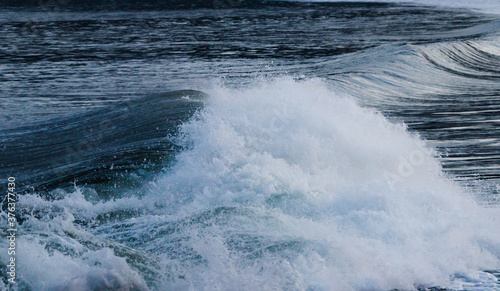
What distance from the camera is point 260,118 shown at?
9.82m

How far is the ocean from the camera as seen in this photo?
5855mm

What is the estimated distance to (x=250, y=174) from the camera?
771cm

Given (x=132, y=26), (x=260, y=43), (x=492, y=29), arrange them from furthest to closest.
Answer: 1. (x=132, y=26)
2. (x=492, y=29)
3. (x=260, y=43)

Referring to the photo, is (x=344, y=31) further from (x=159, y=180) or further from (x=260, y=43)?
(x=159, y=180)

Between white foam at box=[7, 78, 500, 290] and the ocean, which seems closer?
white foam at box=[7, 78, 500, 290]

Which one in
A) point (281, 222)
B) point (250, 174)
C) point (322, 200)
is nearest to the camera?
point (281, 222)

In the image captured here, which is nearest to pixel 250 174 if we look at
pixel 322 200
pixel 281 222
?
pixel 322 200

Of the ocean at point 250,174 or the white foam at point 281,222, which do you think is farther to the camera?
the ocean at point 250,174

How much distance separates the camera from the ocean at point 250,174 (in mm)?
5855

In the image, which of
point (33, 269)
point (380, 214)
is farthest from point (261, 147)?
point (33, 269)

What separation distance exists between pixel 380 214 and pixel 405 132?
13.1ft

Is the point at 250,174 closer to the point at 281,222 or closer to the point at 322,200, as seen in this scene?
the point at 322,200

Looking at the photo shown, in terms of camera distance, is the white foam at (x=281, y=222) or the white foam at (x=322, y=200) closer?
the white foam at (x=281, y=222)

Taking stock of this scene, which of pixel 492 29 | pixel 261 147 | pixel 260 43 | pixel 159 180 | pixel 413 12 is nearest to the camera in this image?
pixel 159 180
